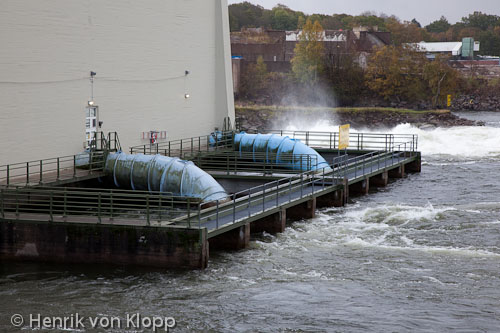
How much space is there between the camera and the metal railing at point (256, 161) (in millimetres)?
32094

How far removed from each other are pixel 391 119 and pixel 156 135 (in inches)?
2542

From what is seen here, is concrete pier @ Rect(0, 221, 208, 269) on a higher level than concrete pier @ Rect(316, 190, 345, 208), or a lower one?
higher

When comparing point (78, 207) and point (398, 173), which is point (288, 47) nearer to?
point (398, 173)

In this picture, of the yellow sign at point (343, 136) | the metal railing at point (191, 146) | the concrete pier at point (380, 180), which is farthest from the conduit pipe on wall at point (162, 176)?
the concrete pier at point (380, 180)

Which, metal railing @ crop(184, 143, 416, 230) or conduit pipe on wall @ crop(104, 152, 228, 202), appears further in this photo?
conduit pipe on wall @ crop(104, 152, 228, 202)

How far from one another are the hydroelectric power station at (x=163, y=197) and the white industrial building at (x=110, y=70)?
36.2 inches

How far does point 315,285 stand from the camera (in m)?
19.5

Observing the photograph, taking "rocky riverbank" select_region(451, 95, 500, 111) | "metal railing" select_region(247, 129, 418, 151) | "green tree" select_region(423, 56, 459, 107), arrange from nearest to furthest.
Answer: "metal railing" select_region(247, 129, 418, 151) → "green tree" select_region(423, 56, 459, 107) → "rocky riverbank" select_region(451, 95, 500, 111)

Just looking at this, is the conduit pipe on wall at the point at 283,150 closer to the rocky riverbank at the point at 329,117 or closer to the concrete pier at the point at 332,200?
the concrete pier at the point at 332,200

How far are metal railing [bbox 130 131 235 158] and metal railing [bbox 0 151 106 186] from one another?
2.86 metres

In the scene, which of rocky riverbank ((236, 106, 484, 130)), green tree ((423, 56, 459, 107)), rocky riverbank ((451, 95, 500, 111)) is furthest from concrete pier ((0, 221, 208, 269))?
rocky riverbank ((451, 95, 500, 111))

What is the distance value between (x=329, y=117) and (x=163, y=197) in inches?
3223

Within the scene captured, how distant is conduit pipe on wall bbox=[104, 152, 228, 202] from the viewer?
2533cm

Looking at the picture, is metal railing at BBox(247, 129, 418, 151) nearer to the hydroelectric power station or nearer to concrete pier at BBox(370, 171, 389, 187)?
concrete pier at BBox(370, 171, 389, 187)
